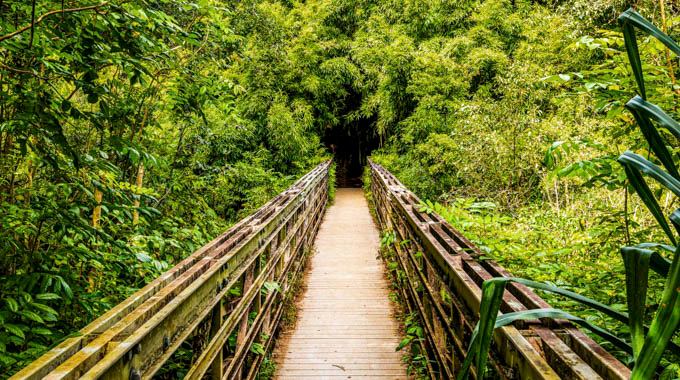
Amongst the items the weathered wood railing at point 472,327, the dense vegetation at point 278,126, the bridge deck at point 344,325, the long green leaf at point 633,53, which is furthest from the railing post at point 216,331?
the long green leaf at point 633,53

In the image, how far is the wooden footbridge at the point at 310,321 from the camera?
1.01 meters

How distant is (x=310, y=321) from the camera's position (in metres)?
3.56

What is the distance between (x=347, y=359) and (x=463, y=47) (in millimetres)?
8975

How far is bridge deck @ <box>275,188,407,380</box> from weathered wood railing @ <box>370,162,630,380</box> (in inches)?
14.2

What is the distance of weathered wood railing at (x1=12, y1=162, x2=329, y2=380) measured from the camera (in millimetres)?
969

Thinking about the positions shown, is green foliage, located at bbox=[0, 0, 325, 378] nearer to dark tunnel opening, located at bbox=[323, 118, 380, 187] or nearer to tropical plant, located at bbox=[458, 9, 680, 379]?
tropical plant, located at bbox=[458, 9, 680, 379]

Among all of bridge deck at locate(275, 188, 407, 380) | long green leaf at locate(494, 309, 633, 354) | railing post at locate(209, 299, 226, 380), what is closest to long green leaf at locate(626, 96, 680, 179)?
long green leaf at locate(494, 309, 633, 354)

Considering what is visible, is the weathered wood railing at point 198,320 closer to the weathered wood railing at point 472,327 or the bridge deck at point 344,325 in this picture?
the bridge deck at point 344,325

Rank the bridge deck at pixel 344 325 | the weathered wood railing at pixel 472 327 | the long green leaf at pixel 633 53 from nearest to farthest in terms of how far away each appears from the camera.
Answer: the long green leaf at pixel 633 53 < the weathered wood railing at pixel 472 327 < the bridge deck at pixel 344 325

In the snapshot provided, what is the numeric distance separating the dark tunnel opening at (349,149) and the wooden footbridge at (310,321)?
13073mm

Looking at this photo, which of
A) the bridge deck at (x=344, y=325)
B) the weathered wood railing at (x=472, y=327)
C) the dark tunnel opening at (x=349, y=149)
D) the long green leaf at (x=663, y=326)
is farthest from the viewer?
the dark tunnel opening at (x=349, y=149)

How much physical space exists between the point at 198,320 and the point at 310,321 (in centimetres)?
217

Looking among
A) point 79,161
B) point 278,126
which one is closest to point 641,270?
point 79,161

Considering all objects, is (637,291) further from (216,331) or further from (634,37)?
(216,331)
